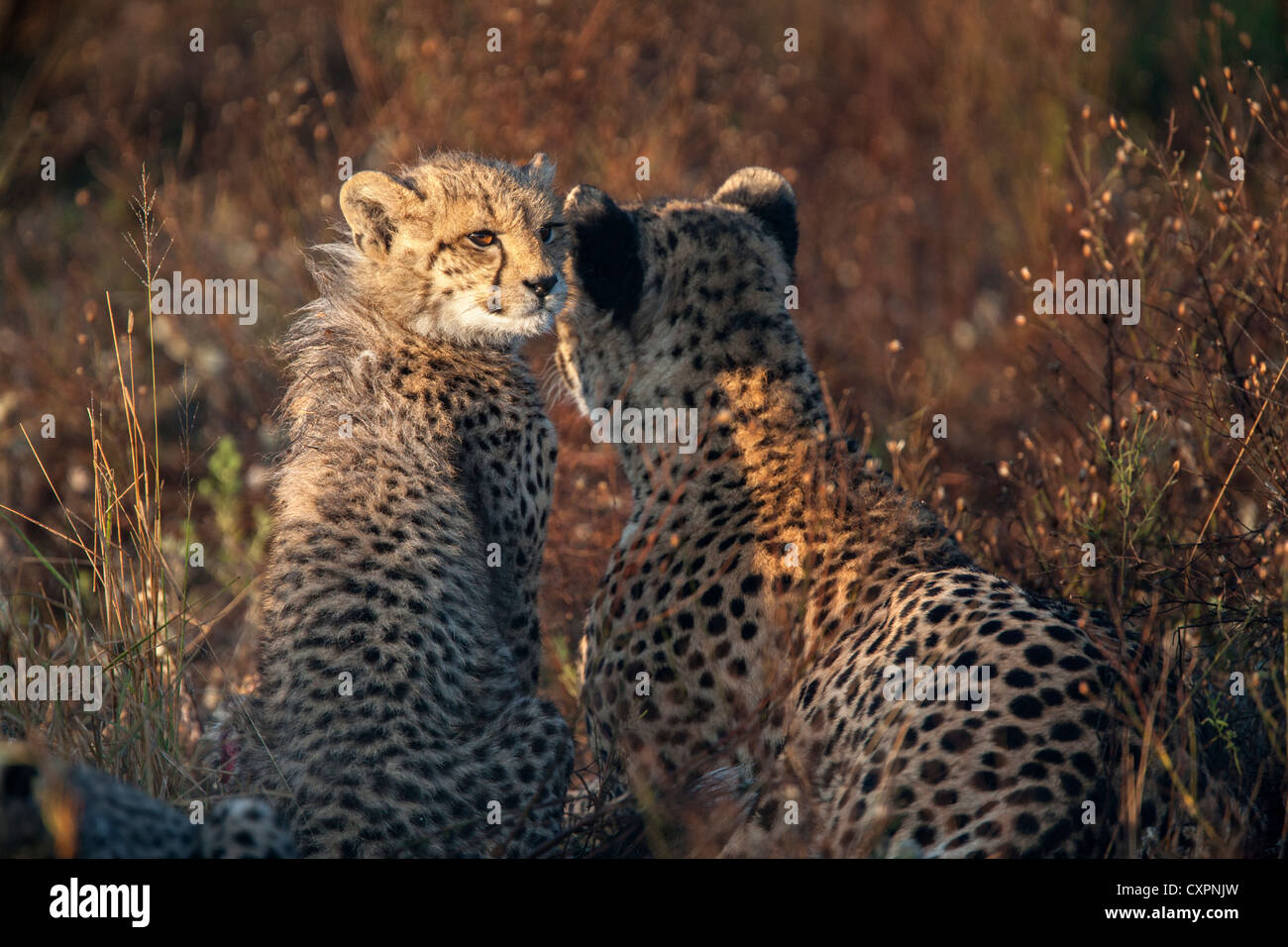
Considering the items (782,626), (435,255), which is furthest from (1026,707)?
(435,255)

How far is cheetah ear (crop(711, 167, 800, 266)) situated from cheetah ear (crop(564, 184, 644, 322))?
19.9 inches

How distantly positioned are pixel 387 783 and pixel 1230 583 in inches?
93.4

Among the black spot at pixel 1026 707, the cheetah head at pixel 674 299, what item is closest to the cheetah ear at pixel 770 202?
the cheetah head at pixel 674 299

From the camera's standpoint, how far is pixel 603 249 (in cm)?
366

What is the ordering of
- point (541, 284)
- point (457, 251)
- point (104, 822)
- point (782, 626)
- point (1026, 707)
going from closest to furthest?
point (104, 822) → point (1026, 707) → point (782, 626) → point (541, 284) → point (457, 251)

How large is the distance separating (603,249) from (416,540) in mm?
975

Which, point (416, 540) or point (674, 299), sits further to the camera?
point (674, 299)

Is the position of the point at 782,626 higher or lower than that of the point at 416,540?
lower

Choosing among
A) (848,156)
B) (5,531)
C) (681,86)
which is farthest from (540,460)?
(848,156)

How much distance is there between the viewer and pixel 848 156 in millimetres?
8078

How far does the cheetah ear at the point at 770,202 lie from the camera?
405 centimetres

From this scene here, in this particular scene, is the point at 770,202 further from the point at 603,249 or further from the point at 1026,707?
the point at 1026,707

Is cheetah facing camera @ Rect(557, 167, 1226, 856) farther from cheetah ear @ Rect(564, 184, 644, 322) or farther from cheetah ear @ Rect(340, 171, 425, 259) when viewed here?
cheetah ear @ Rect(340, 171, 425, 259)
